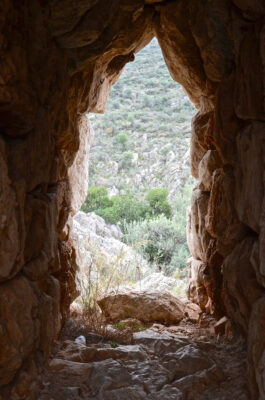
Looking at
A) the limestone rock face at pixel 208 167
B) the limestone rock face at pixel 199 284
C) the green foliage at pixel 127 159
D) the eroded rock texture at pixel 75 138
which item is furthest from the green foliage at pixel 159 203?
the eroded rock texture at pixel 75 138

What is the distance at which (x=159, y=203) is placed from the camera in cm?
1368

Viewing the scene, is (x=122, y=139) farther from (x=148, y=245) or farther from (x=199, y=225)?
(x=199, y=225)

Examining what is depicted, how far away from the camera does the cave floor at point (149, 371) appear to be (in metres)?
2.47

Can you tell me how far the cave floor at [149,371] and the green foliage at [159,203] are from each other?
10.1 meters

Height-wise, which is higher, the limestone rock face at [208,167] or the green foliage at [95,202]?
the limestone rock face at [208,167]

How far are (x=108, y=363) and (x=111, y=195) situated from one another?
1324 cm

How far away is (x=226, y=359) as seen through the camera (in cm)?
285

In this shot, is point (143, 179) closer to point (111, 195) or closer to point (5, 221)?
point (111, 195)

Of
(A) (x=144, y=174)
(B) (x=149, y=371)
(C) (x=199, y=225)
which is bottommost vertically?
(B) (x=149, y=371)

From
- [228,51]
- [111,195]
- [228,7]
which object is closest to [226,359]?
[228,51]

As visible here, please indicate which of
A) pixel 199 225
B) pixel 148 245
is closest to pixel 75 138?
pixel 199 225

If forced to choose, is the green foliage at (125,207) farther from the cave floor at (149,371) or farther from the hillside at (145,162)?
the cave floor at (149,371)

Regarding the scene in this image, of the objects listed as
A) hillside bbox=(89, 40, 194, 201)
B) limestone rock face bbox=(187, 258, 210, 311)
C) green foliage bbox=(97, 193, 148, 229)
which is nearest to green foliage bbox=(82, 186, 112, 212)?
green foliage bbox=(97, 193, 148, 229)

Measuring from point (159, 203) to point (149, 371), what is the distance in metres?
11.0
